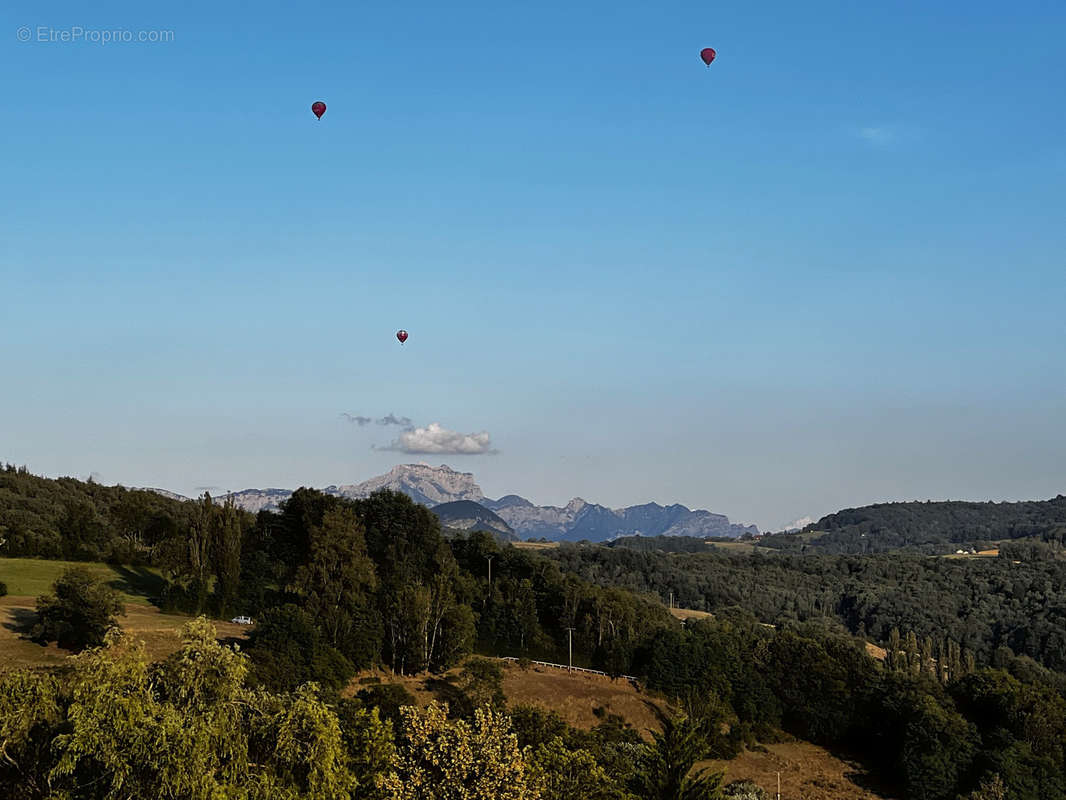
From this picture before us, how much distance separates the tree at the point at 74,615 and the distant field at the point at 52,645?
1170 mm

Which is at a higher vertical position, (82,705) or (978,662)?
(82,705)

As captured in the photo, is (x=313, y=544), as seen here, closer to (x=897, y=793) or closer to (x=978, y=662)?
(x=897, y=793)

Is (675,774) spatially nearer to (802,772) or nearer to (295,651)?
(295,651)

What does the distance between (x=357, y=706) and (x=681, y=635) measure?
1819 inches

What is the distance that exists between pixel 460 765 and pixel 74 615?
6121cm

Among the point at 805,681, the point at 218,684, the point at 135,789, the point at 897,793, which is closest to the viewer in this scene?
the point at 135,789

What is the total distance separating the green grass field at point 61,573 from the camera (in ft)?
325

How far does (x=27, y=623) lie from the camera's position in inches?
3172

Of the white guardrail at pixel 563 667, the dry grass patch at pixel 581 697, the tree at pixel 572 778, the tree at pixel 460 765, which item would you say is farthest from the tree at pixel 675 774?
the white guardrail at pixel 563 667

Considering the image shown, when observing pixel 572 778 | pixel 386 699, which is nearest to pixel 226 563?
pixel 386 699

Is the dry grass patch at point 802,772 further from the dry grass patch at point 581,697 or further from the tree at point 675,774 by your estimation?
the tree at point 675,774

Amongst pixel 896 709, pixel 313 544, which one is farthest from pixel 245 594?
pixel 896 709

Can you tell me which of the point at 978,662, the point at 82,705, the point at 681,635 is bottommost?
the point at 978,662

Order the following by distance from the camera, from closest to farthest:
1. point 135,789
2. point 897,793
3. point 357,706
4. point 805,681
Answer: point 135,789, point 357,706, point 897,793, point 805,681
